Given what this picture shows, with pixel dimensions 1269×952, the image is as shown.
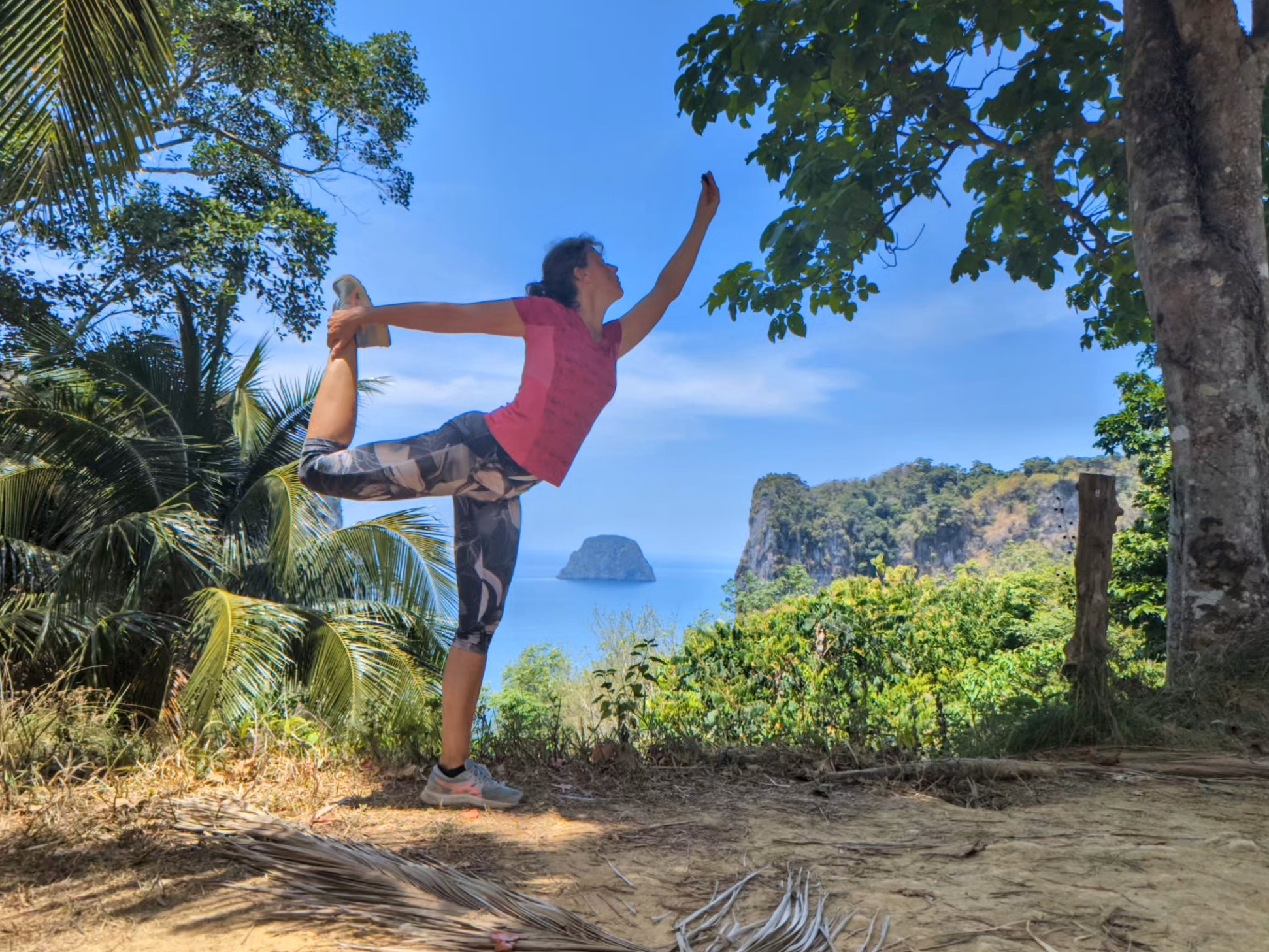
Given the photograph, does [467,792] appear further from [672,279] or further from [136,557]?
[136,557]

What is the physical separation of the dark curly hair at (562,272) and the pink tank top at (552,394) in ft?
0.26

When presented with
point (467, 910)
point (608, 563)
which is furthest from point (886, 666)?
point (608, 563)

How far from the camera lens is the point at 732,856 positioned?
85.4 inches

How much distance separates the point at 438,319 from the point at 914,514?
37.7 meters

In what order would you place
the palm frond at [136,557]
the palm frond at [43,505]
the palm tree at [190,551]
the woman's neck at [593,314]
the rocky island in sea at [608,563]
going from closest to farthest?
the woman's neck at [593,314] → the palm tree at [190,551] → the palm frond at [136,557] → the palm frond at [43,505] → the rocky island in sea at [608,563]

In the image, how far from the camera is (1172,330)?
4.34m

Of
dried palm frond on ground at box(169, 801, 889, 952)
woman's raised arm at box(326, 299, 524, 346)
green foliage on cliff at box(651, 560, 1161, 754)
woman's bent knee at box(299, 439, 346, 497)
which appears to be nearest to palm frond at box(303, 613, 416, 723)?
green foliage on cliff at box(651, 560, 1161, 754)

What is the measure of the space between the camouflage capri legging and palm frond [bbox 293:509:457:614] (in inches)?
149

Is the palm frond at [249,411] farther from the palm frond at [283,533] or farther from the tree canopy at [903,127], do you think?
the tree canopy at [903,127]

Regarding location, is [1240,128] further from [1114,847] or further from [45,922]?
[45,922]

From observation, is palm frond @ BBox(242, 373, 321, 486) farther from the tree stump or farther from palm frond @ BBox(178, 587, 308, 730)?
the tree stump

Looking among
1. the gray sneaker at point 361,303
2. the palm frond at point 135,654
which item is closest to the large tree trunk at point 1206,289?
→ the gray sneaker at point 361,303

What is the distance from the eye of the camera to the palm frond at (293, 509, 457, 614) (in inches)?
256

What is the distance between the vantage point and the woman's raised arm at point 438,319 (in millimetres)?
2584
